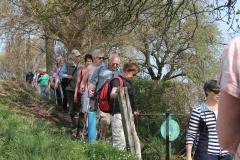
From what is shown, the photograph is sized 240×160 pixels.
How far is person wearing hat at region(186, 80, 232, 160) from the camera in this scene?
5.36 m

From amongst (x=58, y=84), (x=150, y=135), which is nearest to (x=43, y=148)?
(x=150, y=135)

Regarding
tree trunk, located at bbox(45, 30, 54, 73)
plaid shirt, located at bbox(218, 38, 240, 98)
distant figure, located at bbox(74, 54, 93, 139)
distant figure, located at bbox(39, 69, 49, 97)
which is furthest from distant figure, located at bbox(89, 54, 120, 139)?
tree trunk, located at bbox(45, 30, 54, 73)

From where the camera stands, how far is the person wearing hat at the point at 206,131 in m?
5.36

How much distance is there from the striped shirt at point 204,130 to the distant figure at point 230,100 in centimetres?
328

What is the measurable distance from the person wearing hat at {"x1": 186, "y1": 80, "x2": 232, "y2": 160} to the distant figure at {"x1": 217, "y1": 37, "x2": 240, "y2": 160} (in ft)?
10.7

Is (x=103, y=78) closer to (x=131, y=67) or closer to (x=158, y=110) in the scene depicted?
(x=131, y=67)

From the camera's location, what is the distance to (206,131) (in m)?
5.42

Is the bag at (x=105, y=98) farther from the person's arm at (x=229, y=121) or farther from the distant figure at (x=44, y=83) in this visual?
the distant figure at (x=44, y=83)

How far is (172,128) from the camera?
7.61 metres

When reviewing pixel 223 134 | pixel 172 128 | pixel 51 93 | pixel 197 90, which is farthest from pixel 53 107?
→ pixel 223 134

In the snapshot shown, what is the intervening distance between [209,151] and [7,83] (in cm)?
1490

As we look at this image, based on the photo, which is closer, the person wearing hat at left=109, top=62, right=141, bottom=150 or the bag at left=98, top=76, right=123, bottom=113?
the person wearing hat at left=109, top=62, right=141, bottom=150

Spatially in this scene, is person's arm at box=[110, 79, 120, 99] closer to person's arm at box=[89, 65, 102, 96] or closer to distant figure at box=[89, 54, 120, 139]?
distant figure at box=[89, 54, 120, 139]

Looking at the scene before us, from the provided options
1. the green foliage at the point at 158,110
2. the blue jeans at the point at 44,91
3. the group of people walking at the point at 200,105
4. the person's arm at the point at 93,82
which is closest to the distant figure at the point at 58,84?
→ the group of people walking at the point at 200,105
